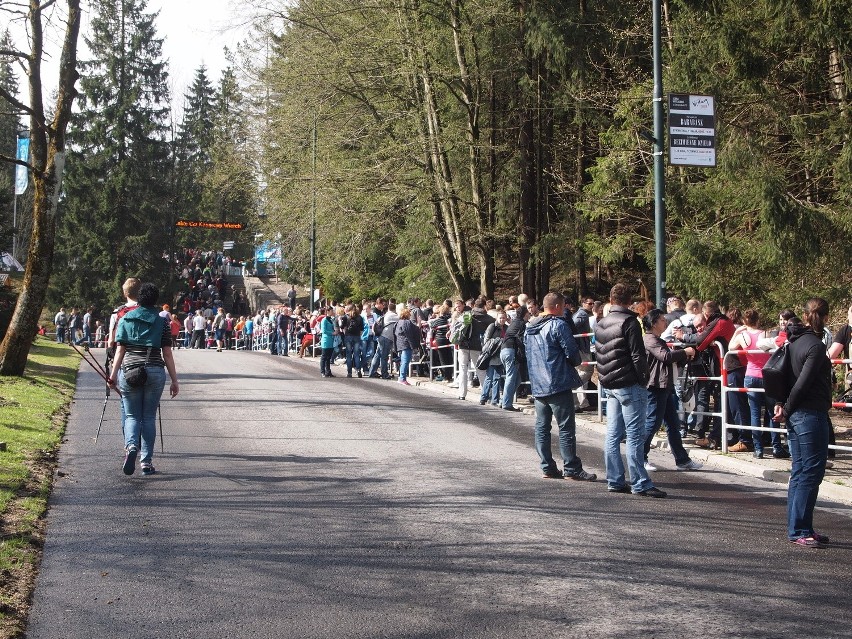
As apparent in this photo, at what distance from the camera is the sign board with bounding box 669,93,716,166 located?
Result: 52.9ft

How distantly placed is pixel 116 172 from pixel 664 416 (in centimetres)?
5521

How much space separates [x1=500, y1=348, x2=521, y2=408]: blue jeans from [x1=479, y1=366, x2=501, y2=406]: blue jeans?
77cm

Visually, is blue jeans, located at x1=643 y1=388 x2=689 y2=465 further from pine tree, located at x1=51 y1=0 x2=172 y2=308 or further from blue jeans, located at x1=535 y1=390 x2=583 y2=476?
pine tree, located at x1=51 y1=0 x2=172 y2=308

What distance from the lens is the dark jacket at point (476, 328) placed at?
19.8 meters

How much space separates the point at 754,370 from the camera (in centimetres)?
1241

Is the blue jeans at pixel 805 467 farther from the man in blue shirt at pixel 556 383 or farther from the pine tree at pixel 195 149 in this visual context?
the pine tree at pixel 195 149

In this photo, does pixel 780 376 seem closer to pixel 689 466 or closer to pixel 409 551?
pixel 409 551

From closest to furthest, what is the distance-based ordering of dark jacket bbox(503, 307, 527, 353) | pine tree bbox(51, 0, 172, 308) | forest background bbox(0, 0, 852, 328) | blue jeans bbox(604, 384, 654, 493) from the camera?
Answer: blue jeans bbox(604, 384, 654, 493)
dark jacket bbox(503, 307, 527, 353)
forest background bbox(0, 0, 852, 328)
pine tree bbox(51, 0, 172, 308)

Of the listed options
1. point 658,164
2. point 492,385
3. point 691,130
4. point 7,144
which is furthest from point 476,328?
point 7,144

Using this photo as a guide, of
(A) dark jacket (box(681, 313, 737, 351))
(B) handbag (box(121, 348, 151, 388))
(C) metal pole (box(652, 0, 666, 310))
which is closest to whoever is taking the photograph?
(B) handbag (box(121, 348, 151, 388))

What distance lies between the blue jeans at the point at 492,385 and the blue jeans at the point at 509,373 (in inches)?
30.3

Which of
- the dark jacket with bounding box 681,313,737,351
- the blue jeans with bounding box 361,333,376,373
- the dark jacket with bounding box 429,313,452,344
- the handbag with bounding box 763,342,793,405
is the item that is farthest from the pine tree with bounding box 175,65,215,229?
the handbag with bounding box 763,342,793,405

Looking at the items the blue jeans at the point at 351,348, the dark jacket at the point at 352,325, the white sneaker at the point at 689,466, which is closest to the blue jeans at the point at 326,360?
the blue jeans at the point at 351,348

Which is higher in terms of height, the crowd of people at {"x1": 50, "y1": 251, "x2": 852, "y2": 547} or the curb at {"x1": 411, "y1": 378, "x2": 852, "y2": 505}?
the crowd of people at {"x1": 50, "y1": 251, "x2": 852, "y2": 547}
